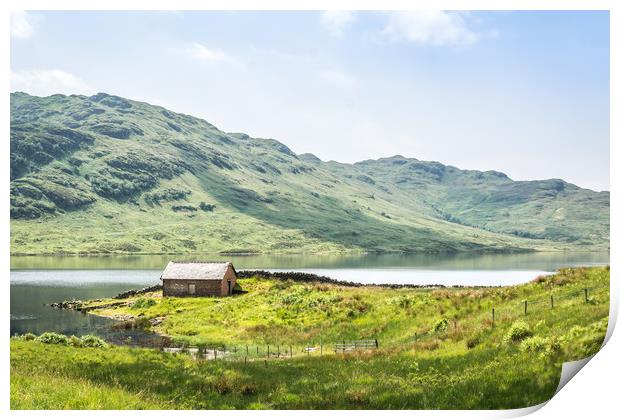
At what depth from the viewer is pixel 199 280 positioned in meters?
74.7

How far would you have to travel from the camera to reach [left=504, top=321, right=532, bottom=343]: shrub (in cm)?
2417

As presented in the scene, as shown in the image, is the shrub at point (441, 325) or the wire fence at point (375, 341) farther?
the shrub at point (441, 325)

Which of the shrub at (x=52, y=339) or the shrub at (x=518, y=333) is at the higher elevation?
the shrub at (x=518, y=333)

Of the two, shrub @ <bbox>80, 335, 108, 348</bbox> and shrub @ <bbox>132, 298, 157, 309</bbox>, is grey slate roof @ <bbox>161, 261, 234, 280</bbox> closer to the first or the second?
shrub @ <bbox>132, 298, 157, 309</bbox>

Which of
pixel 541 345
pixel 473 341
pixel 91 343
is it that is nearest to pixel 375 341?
pixel 473 341

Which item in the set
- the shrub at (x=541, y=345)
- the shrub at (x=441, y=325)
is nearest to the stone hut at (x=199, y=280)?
the shrub at (x=441, y=325)

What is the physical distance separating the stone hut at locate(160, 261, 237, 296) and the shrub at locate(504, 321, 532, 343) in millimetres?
53518

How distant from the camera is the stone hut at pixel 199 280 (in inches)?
2908

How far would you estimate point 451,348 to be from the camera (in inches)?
1048

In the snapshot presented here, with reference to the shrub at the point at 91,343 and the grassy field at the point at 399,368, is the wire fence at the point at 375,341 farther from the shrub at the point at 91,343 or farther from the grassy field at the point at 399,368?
the shrub at the point at 91,343

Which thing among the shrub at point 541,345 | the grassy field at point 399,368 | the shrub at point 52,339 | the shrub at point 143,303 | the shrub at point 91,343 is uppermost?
the shrub at point 541,345

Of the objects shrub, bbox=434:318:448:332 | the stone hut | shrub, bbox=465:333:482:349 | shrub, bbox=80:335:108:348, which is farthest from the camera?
the stone hut

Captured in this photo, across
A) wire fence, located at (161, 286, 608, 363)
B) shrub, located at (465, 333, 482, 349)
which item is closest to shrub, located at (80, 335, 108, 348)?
wire fence, located at (161, 286, 608, 363)
